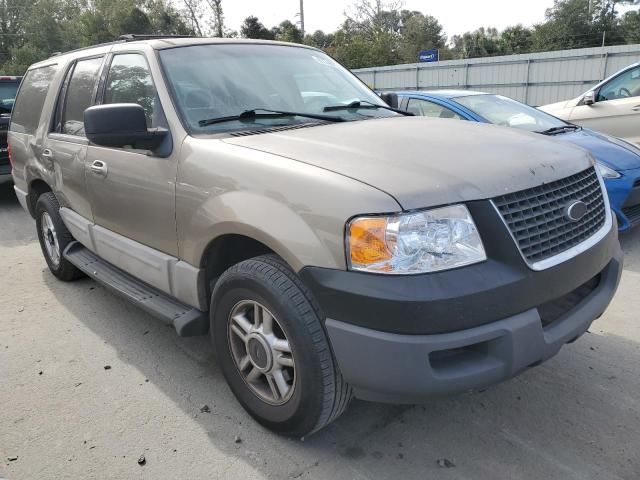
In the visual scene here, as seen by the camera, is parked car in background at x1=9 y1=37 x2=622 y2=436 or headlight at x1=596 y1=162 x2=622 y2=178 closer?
parked car in background at x1=9 y1=37 x2=622 y2=436

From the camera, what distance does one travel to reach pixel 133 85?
3193 mm

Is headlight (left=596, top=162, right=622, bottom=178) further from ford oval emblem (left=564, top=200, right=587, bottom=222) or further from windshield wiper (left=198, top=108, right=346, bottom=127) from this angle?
windshield wiper (left=198, top=108, right=346, bottom=127)

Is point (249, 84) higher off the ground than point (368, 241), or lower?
higher

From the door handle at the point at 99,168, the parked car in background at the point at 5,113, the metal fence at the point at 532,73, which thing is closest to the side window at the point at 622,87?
the door handle at the point at 99,168

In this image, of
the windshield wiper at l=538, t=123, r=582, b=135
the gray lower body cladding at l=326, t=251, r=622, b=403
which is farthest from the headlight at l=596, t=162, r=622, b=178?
the gray lower body cladding at l=326, t=251, r=622, b=403

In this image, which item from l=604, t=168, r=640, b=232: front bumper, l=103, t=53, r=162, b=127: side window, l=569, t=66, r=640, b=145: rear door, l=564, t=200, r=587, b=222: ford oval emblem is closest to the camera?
l=564, t=200, r=587, b=222: ford oval emblem

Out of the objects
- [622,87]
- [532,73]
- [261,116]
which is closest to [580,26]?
[532,73]

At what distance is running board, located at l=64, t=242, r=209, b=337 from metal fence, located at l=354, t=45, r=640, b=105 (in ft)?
52.3

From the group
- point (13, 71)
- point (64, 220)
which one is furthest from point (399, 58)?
point (64, 220)

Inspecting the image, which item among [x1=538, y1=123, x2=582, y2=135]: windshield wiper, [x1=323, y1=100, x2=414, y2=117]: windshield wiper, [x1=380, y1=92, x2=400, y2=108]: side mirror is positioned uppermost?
[x1=323, y1=100, x2=414, y2=117]: windshield wiper

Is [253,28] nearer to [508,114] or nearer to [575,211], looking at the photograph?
[508,114]

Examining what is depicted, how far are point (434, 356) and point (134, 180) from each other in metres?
1.97

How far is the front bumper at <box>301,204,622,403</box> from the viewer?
1897 millimetres

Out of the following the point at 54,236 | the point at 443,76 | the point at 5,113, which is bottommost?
the point at 54,236
